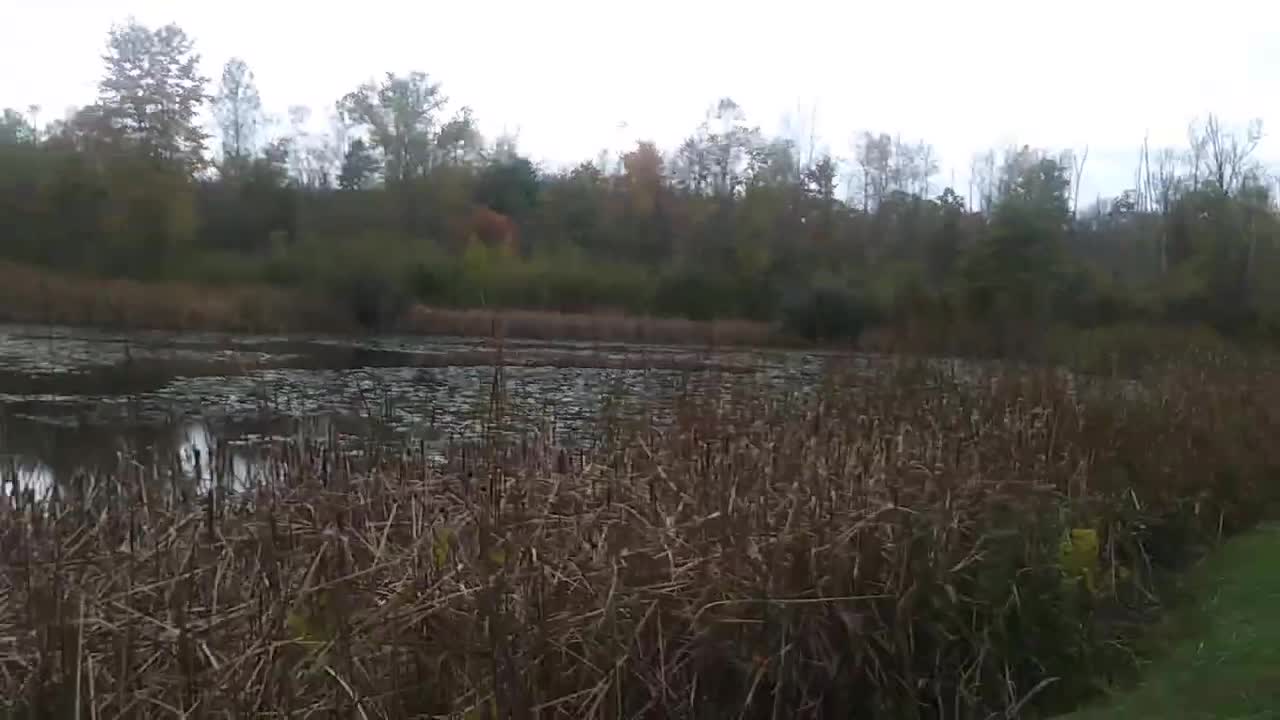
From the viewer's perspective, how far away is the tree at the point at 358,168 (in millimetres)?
42000

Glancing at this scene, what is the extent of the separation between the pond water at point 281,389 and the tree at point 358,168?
18.9m

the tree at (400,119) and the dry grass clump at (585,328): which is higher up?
the tree at (400,119)

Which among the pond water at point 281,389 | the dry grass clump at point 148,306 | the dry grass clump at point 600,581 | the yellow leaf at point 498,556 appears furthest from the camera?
the dry grass clump at point 148,306

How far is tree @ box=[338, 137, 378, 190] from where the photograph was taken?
42.0 metres

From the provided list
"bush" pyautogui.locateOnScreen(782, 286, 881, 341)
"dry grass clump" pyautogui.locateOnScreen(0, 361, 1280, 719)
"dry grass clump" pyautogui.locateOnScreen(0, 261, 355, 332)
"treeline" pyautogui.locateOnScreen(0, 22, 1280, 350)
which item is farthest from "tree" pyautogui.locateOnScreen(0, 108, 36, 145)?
"dry grass clump" pyautogui.locateOnScreen(0, 361, 1280, 719)

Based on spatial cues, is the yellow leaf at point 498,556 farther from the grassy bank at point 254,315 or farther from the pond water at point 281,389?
the grassy bank at point 254,315

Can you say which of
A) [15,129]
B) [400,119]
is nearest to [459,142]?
[400,119]

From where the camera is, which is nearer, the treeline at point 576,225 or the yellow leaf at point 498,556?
the yellow leaf at point 498,556

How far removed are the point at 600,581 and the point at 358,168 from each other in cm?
4084

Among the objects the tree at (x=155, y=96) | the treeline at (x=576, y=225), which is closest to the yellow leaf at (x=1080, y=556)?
the treeline at (x=576, y=225)

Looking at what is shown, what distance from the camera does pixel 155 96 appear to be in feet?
129

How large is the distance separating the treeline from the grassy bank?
89cm

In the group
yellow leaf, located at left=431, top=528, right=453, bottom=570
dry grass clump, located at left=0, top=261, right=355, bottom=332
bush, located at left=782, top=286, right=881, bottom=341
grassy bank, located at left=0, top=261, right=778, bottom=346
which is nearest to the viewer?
yellow leaf, located at left=431, top=528, right=453, bottom=570

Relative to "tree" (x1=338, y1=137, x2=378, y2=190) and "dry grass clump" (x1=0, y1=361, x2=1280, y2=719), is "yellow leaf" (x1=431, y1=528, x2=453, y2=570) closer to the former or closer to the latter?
"dry grass clump" (x1=0, y1=361, x2=1280, y2=719)
